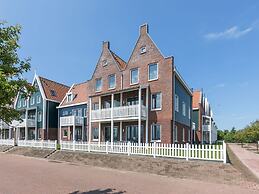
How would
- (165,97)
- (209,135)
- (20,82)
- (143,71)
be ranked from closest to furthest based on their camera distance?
(20,82) < (165,97) < (143,71) < (209,135)

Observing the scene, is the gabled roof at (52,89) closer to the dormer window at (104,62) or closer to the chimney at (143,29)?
the dormer window at (104,62)

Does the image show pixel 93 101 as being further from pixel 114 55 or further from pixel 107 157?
pixel 107 157

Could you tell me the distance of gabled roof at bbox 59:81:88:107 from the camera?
37.7 meters

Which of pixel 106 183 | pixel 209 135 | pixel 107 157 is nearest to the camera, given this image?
pixel 106 183

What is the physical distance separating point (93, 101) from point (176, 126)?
10.5 metres

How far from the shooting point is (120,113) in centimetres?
2667

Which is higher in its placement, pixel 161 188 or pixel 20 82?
pixel 20 82

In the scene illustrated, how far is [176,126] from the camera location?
27.4 meters

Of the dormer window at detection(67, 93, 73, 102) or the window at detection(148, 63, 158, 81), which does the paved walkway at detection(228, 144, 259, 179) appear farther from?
the dormer window at detection(67, 93, 73, 102)

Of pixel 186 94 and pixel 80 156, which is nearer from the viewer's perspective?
pixel 80 156

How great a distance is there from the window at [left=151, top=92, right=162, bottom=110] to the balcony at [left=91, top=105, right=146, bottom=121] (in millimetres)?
1071

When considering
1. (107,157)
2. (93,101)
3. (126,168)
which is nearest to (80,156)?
(107,157)

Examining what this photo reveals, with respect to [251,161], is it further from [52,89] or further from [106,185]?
[52,89]

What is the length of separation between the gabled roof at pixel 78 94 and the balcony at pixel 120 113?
795 centimetres
